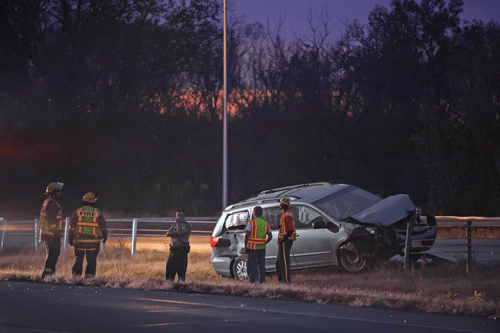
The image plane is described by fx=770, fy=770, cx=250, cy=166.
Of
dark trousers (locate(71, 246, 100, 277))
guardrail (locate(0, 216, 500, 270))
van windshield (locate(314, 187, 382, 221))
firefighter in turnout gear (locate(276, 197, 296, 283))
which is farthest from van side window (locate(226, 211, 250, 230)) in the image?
guardrail (locate(0, 216, 500, 270))

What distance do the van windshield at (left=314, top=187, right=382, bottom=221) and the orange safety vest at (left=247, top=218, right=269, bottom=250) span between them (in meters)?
1.98

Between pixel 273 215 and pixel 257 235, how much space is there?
86.7 inches

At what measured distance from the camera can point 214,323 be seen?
947cm

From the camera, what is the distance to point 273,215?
16766 mm

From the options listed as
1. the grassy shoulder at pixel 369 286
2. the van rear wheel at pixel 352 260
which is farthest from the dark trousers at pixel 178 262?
the van rear wheel at pixel 352 260

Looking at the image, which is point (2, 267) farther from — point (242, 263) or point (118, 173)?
point (118, 173)

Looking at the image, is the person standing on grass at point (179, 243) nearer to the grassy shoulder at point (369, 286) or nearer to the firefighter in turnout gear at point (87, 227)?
the grassy shoulder at point (369, 286)

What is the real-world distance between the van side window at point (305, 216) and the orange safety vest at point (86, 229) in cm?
422

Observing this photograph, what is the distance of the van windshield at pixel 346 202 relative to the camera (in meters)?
16.3

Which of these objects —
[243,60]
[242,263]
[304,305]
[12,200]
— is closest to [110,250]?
[242,263]

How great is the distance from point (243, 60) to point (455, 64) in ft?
50.7

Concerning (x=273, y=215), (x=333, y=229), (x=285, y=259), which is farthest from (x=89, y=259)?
(x=333, y=229)

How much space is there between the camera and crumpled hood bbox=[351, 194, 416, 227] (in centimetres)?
1565

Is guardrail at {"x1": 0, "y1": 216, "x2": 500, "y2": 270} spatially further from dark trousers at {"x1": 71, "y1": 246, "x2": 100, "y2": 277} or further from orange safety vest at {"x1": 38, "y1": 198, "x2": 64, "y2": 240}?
orange safety vest at {"x1": 38, "y1": 198, "x2": 64, "y2": 240}
